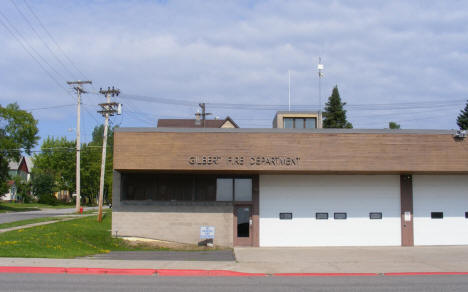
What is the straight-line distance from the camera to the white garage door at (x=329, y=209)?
24984 mm

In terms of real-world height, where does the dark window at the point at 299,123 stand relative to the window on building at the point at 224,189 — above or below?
above

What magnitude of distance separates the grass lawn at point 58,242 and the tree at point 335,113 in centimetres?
5002

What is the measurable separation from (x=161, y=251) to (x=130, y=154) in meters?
4.91

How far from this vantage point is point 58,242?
2139 centimetres

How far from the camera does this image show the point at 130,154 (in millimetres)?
23188

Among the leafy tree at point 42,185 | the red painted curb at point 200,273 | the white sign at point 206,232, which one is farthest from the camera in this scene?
the leafy tree at point 42,185

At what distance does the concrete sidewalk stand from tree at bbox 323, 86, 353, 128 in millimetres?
48358

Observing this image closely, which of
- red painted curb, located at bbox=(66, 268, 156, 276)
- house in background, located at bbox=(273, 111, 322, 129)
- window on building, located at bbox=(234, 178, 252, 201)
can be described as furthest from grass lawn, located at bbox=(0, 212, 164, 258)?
house in background, located at bbox=(273, 111, 322, 129)

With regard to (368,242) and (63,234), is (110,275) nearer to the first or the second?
(63,234)

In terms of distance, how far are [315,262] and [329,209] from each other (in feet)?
23.1

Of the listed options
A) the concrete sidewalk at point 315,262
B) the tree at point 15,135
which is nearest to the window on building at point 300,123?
the concrete sidewalk at point 315,262

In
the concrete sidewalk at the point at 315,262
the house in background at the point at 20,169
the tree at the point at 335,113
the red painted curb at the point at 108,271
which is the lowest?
the concrete sidewalk at the point at 315,262

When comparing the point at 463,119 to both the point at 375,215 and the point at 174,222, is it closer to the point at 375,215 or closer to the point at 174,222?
the point at 375,215

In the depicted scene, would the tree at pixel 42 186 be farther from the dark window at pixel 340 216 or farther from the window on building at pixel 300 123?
the dark window at pixel 340 216
